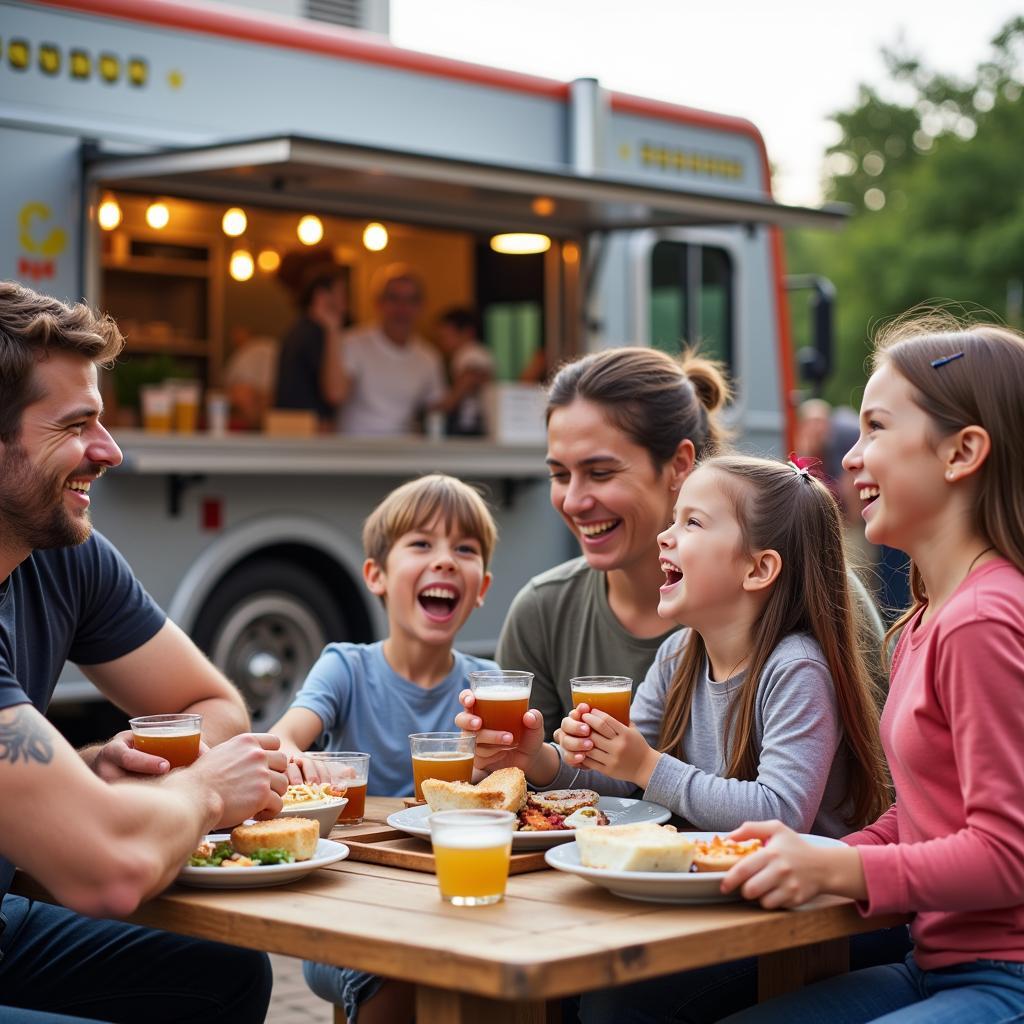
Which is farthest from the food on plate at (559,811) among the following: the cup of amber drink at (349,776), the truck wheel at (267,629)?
the truck wheel at (267,629)

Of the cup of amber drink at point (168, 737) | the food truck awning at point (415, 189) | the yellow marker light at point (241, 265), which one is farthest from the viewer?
the yellow marker light at point (241, 265)

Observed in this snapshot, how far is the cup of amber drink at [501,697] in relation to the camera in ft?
9.93

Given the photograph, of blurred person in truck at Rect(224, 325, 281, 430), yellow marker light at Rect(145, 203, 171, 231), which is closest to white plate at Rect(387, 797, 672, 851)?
yellow marker light at Rect(145, 203, 171, 231)

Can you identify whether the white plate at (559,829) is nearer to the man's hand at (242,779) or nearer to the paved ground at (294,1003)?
the man's hand at (242,779)

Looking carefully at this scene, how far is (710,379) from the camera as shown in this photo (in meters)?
4.08

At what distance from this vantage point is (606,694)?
2965 mm

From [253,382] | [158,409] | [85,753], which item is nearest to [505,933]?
[85,753]

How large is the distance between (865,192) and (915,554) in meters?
43.5

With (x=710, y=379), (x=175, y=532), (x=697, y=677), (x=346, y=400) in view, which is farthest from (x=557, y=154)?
(x=697, y=677)

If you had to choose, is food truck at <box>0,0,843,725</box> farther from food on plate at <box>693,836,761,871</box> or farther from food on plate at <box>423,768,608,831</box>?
food on plate at <box>693,836,761,871</box>

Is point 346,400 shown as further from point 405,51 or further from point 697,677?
point 697,677

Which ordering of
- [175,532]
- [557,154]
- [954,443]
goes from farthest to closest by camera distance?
[557,154] → [175,532] → [954,443]

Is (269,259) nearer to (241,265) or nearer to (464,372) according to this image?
(241,265)

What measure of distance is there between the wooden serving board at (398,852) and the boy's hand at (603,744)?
0.17m
